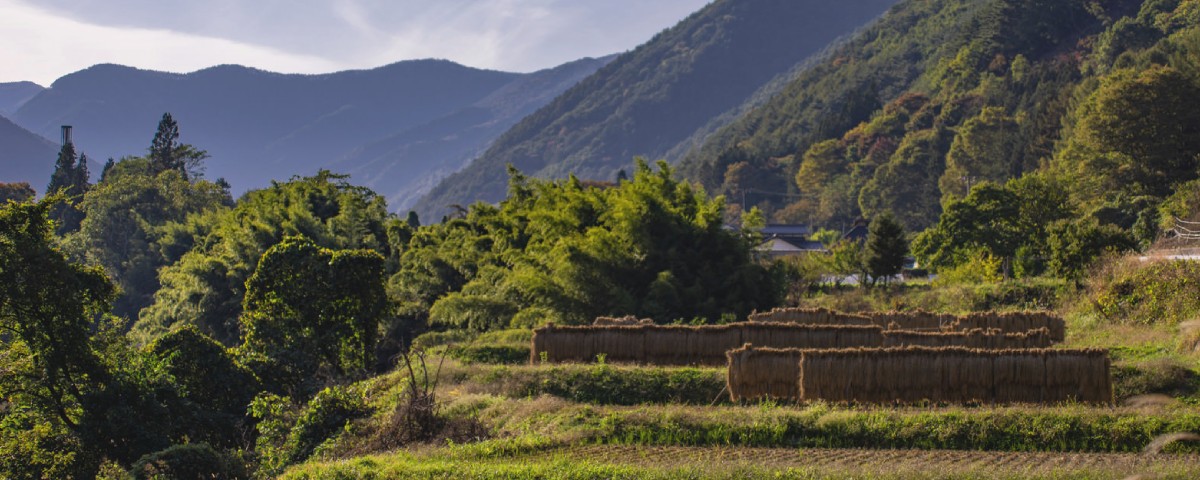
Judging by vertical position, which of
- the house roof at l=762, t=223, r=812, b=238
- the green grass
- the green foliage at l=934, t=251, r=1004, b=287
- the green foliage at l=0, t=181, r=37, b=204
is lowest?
the green grass

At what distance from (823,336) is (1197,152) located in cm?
4195

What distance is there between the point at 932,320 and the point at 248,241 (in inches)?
1107

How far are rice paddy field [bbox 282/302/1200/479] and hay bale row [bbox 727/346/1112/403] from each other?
23cm

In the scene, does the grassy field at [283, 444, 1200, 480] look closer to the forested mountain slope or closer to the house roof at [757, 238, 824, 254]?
the forested mountain slope

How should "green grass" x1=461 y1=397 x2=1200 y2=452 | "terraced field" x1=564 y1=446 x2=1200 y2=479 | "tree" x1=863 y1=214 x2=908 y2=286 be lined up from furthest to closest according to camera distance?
"tree" x1=863 y1=214 x2=908 y2=286 < "green grass" x1=461 y1=397 x2=1200 y2=452 < "terraced field" x1=564 y1=446 x2=1200 y2=479

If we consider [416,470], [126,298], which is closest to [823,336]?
[416,470]

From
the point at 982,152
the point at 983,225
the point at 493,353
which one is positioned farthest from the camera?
the point at 982,152

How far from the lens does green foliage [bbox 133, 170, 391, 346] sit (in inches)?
1754

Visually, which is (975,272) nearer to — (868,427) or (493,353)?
(493,353)

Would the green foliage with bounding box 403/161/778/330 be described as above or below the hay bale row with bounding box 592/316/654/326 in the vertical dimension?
above

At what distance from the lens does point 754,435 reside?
16.5m

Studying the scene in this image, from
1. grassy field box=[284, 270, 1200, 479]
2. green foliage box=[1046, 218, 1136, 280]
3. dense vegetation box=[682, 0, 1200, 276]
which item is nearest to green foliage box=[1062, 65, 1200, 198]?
dense vegetation box=[682, 0, 1200, 276]

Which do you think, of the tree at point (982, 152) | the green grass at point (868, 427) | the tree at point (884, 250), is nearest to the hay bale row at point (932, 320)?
the green grass at point (868, 427)

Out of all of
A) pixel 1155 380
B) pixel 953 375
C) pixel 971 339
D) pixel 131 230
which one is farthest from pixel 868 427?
pixel 131 230
